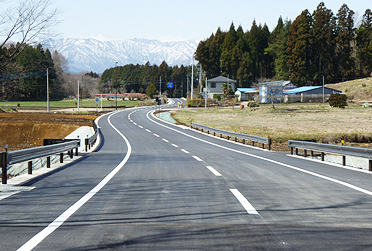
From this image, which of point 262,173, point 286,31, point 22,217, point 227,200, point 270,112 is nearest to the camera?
point 22,217

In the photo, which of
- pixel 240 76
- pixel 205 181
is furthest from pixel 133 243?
pixel 240 76

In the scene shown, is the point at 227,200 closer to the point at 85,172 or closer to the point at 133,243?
the point at 133,243

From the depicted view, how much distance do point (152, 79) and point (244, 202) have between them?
155339 mm

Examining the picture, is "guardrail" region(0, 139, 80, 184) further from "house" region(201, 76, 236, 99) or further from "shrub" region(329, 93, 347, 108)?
"house" region(201, 76, 236, 99)

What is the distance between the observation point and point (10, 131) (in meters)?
37.2

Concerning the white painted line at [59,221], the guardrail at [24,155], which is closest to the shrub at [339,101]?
the guardrail at [24,155]

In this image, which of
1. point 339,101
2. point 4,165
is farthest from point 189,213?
A: point 339,101

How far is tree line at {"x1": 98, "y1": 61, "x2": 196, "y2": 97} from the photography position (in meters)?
159

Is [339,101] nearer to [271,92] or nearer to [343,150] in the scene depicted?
[271,92]

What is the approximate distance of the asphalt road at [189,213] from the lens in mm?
4275

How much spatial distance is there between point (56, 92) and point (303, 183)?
416ft

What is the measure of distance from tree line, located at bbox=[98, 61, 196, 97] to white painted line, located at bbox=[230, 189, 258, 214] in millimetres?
140314

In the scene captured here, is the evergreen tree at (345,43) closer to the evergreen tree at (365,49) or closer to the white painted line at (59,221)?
the evergreen tree at (365,49)

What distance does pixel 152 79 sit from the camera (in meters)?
159
